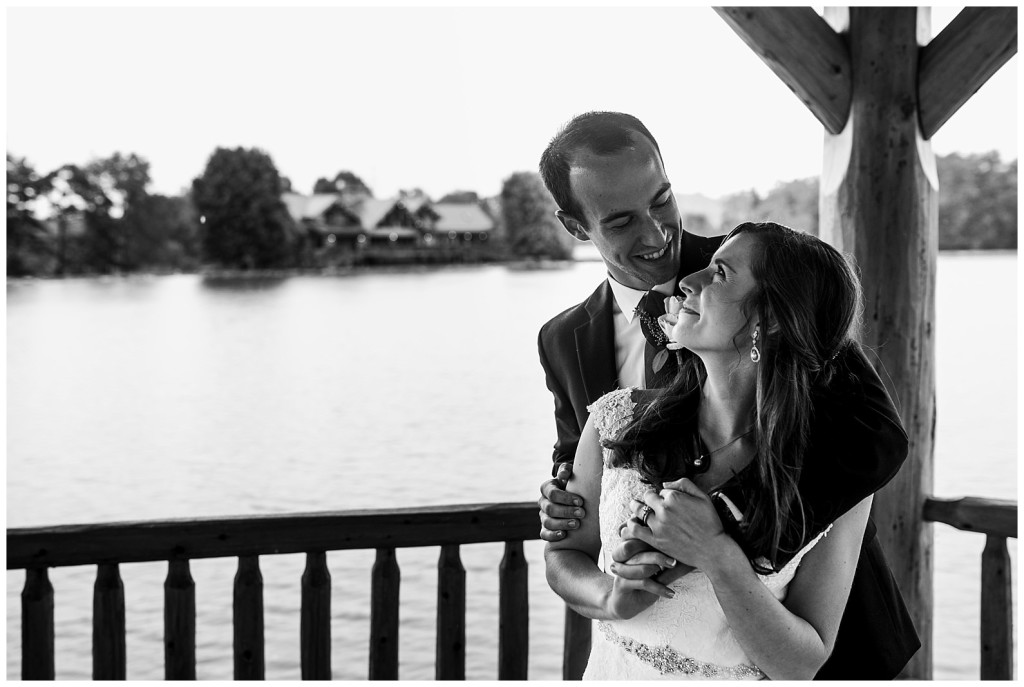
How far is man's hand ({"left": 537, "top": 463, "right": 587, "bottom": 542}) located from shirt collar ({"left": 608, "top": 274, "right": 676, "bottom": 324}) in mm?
368

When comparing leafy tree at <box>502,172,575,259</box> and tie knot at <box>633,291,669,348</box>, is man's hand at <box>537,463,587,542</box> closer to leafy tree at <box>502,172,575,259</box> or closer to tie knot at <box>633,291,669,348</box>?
tie knot at <box>633,291,669,348</box>

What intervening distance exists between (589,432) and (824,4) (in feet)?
5.54

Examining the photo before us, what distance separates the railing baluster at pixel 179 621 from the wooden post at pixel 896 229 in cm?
174

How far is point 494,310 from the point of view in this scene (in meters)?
29.2

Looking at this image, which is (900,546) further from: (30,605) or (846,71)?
(30,605)

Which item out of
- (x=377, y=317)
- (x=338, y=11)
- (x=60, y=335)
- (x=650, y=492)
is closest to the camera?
(x=650, y=492)

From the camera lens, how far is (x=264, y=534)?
8.09 feet

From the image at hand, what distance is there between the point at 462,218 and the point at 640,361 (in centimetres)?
2448

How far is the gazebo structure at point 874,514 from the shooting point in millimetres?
2426

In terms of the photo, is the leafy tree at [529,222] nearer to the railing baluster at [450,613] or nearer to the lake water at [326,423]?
the lake water at [326,423]

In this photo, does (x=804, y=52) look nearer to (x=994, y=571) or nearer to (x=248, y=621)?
(x=994, y=571)

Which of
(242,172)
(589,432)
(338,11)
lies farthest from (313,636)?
(338,11)

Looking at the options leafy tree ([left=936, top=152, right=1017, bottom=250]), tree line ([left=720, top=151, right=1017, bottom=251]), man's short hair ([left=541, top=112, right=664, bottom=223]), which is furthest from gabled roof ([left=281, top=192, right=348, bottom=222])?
man's short hair ([left=541, top=112, right=664, bottom=223])

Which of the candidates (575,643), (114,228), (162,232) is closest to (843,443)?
(575,643)
